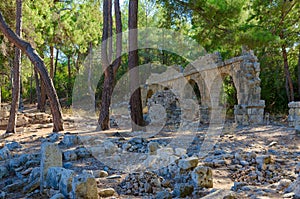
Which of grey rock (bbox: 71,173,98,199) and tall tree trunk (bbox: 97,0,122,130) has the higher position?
tall tree trunk (bbox: 97,0,122,130)

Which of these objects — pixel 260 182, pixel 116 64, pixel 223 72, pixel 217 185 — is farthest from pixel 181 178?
pixel 223 72

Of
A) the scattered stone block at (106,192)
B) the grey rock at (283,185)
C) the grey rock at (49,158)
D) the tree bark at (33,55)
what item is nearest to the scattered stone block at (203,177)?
the grey rock at (283,185)

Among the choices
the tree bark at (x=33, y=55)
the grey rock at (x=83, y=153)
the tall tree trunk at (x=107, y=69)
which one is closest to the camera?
the grey rock at (x=83, y=153)

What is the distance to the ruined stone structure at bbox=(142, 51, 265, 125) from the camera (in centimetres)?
1224

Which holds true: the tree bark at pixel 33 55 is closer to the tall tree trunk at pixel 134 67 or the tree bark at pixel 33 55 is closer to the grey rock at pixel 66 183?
the tall tree trunk at pixel 134 67

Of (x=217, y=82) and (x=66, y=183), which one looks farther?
(x=217, y=82)

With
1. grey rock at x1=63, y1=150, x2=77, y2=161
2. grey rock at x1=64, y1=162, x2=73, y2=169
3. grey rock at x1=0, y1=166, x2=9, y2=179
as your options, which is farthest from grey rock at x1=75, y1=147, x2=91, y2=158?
grey rock at x1=0, y1=166, x2=9, y2=179

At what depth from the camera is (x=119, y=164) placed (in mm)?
4961

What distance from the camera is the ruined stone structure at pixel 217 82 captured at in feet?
40.2

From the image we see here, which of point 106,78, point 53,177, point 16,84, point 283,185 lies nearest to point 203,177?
point 283,185

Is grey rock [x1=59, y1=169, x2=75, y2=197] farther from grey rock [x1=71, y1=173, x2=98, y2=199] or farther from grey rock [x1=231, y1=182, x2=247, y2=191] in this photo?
grey rock [x1=231, y1=182, x2=247, y2=191]

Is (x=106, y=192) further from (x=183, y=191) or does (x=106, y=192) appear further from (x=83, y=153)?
(x=83, y=153)

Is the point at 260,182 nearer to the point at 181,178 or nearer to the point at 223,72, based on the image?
the point at 181,178

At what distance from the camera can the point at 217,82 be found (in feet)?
50.6
